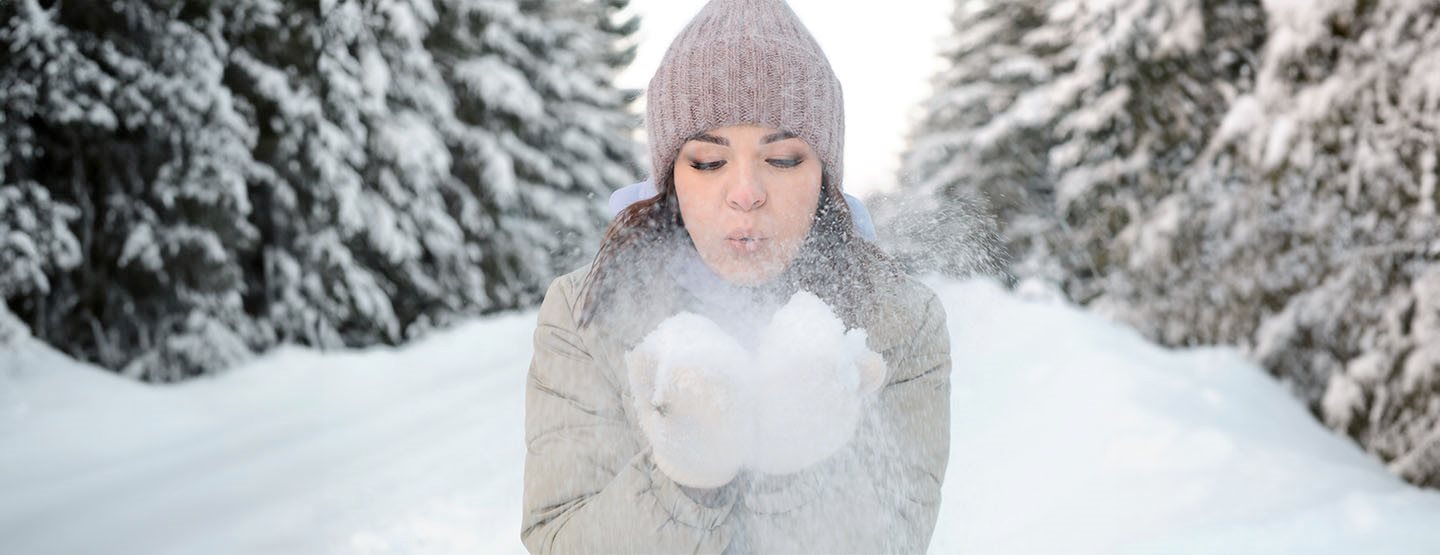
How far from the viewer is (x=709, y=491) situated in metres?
1.27

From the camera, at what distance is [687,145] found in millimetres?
1648

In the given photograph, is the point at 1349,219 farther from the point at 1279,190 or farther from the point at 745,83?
the point at 745,83

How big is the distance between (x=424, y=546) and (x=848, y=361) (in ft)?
9.86

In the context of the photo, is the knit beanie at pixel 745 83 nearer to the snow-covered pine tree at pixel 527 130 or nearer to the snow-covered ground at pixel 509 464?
the snow-covered ground at pixel 509 464

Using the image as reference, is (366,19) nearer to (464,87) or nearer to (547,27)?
(464,87)

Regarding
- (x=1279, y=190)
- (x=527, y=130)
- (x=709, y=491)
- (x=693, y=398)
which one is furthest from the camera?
(x=527, y=130)

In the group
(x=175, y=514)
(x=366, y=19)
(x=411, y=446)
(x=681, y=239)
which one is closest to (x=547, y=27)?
(x=366, y=19)

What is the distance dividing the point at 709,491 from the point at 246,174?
9.24m

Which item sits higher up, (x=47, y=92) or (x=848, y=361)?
(x=848, y=361)

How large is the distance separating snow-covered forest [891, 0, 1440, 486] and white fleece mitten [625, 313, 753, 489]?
0.99m

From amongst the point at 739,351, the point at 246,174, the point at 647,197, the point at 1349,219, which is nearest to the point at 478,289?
the point at 246,174

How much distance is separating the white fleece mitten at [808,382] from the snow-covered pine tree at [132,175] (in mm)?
7468

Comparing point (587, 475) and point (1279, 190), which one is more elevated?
point (587, 475)

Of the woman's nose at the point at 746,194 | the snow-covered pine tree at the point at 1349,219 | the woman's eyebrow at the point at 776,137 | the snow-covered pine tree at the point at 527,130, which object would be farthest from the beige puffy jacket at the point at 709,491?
the snow-covered pine tree at the point at 527,130
